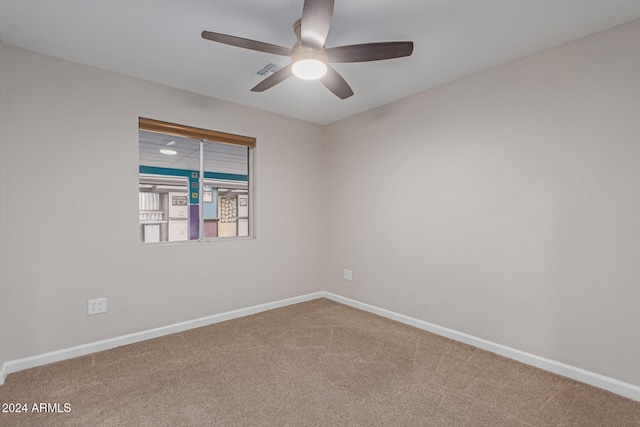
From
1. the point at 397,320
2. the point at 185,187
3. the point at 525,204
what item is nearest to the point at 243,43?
the point at 525,204

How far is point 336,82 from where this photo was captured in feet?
7.45

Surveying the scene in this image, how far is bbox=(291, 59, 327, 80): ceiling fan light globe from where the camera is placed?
6.36 ft

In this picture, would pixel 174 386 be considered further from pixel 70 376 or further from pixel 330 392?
→ pixel 330 392

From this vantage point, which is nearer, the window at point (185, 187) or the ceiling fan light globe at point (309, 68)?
the ceiling fan light globe at point (309, 68)

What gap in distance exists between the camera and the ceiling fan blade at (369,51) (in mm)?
1835

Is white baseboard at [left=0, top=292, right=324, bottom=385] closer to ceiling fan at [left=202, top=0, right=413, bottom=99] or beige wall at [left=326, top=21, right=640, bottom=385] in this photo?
beige wall at [left=326, top=21, right=640, bottom=385]

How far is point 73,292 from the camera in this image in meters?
2.54

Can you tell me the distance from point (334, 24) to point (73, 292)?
283 centimetres

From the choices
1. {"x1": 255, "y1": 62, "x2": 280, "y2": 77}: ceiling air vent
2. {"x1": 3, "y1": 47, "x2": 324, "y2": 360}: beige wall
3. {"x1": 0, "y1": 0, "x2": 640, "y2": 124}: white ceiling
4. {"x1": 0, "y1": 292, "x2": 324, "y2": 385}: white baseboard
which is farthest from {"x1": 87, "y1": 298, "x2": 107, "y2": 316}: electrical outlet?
{"x1": 255, "y1": 62, "x2": 280, "y2": 77}: ceiling air vent

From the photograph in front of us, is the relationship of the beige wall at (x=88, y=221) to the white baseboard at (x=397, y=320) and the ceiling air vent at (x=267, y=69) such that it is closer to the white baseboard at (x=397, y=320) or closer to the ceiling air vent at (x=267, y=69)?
the white baseboard at (x=397, y=320)

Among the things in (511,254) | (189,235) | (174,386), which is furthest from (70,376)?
(511,254)

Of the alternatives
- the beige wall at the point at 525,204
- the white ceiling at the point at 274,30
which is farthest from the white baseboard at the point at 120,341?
the white ceiling at the point at 274,30

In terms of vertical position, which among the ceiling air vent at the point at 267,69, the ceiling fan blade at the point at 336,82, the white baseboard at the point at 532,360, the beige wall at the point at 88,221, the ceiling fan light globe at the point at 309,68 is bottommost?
the white baseboard at the point at 532,360

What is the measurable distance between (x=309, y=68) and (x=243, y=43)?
42cm
